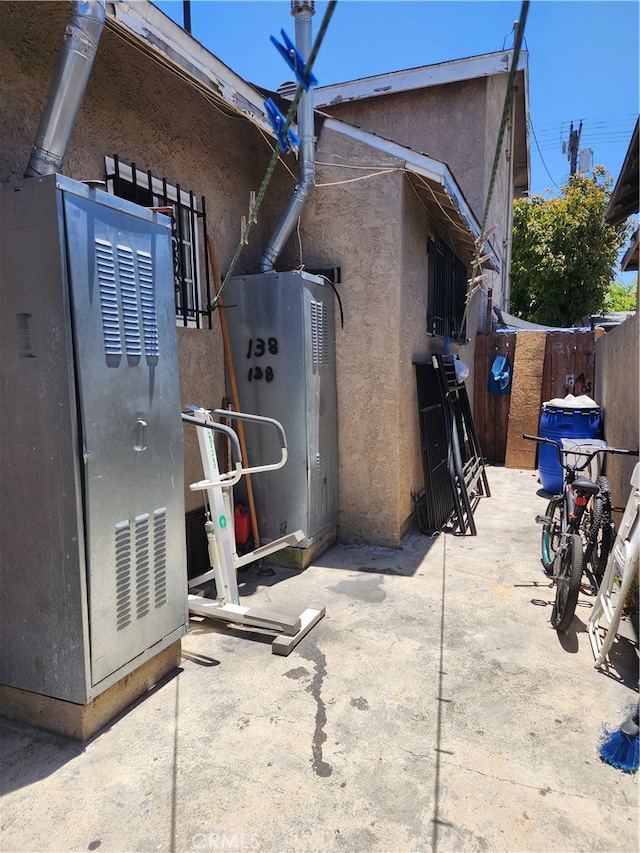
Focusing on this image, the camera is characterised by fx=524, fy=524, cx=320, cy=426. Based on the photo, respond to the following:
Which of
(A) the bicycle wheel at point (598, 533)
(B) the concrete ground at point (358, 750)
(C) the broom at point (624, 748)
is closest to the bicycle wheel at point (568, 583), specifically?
(B) the concrete ground at point (358, 750)

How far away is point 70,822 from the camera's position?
78.4 inches

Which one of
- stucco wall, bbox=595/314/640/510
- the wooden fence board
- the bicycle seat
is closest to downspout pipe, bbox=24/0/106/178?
the bicycle seat

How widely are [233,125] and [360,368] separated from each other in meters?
2.40

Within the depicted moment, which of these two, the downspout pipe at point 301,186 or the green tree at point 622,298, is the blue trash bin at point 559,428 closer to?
the downspout pipe at point 301,186

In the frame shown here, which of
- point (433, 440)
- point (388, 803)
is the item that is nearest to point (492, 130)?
point (433, 440)

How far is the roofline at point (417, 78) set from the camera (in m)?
7.67

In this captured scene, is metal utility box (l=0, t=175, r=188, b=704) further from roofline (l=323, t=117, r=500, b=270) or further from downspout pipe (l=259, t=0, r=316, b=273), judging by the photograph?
roofline (l=323, t=117, r=500, b=270)

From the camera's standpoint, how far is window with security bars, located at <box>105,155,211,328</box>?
3689mm

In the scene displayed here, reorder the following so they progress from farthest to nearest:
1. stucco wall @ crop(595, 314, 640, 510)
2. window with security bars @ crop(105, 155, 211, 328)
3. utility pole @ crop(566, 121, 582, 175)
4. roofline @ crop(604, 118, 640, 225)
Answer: utility pole @ crop(566, 121, 582, 175) < stucco wall @ crop(595, 314, 640, 510) < roofline @ crop(604, 118, 640, 225) < window with security bars @ crop(105, 155, 211, 328)

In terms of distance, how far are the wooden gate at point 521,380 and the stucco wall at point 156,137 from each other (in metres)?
5.17

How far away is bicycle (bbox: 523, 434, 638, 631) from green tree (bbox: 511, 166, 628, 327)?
41.1 ft

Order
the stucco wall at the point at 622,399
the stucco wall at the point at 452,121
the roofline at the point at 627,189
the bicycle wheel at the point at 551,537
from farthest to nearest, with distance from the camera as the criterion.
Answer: the stucco wall at the point at 452,121 < the stucco wall at the point at 622,399 < the bicycle wheel at the point at 551,537 < the roofline at the point at 627,189

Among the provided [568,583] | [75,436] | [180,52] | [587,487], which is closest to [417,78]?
[180,52]

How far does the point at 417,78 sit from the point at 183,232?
607 centimetres
